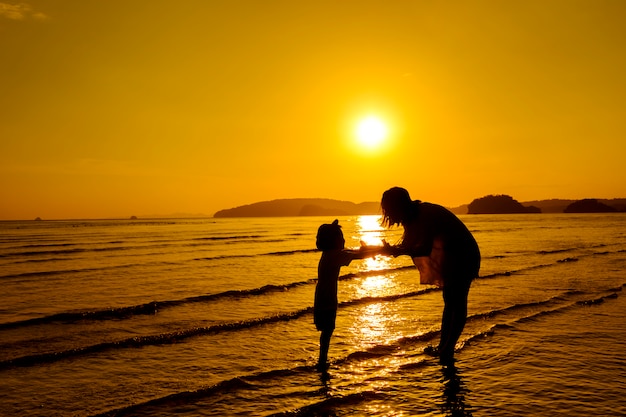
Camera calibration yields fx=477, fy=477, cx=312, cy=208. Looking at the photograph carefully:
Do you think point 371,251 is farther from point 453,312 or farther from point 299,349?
point 299,349

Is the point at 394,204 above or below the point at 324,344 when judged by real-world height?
above

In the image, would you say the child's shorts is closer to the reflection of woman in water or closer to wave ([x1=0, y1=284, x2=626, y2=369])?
the reflection of woman in water

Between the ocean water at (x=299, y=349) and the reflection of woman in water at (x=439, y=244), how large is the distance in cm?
120

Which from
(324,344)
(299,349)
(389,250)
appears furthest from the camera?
(299,349)

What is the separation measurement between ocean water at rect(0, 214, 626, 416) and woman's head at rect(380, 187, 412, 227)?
2012mm

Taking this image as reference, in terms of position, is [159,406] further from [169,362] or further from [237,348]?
[237,348]

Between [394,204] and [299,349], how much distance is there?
3.55 metres

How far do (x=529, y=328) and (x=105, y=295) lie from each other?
11.8 meters

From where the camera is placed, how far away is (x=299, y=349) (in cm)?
836

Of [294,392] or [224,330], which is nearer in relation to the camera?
[294,392]

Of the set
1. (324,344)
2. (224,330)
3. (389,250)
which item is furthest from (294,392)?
(224,330)

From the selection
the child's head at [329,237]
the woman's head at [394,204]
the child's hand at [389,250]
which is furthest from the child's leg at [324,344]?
the woman's head at [394,204]

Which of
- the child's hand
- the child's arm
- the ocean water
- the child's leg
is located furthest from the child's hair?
the ocean water

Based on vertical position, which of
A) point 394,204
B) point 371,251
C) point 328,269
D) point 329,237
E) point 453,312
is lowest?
point 453,312
